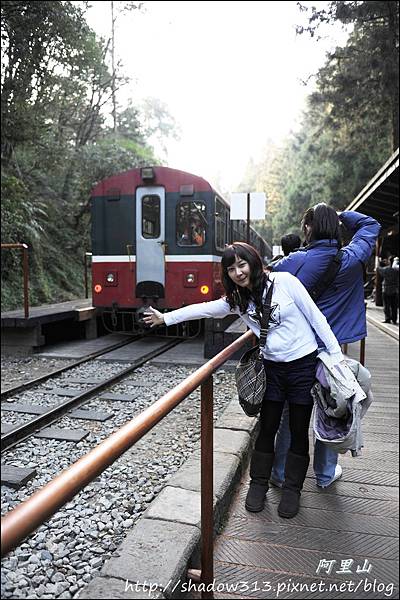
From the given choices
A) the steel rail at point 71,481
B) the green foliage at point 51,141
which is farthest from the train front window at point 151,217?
the steel rail at point 71,481

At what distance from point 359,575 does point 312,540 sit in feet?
0.93

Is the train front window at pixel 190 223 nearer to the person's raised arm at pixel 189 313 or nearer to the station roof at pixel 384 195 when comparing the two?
the station roof at pixel 384 195

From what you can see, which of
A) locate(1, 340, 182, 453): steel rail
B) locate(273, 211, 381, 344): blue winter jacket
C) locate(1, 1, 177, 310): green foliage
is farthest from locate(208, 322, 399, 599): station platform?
locate(1, 1, 177, 310): green foliage

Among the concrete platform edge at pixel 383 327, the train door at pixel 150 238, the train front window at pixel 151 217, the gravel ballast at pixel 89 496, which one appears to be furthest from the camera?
the concrete platform edge at pixel 383 327

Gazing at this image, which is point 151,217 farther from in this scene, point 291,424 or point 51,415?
point 291,424

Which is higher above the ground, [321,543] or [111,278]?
[111,278]

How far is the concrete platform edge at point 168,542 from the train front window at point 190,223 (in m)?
4.18

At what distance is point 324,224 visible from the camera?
7.66 ft

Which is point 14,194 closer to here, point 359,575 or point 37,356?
point 37,356

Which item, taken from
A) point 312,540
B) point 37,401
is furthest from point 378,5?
point 312,540

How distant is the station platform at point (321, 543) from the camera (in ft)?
6.45

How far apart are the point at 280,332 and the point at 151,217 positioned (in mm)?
5470

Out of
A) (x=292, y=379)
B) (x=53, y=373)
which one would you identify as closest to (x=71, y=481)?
(x=292, y=379)

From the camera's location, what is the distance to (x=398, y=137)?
13.9 meters
